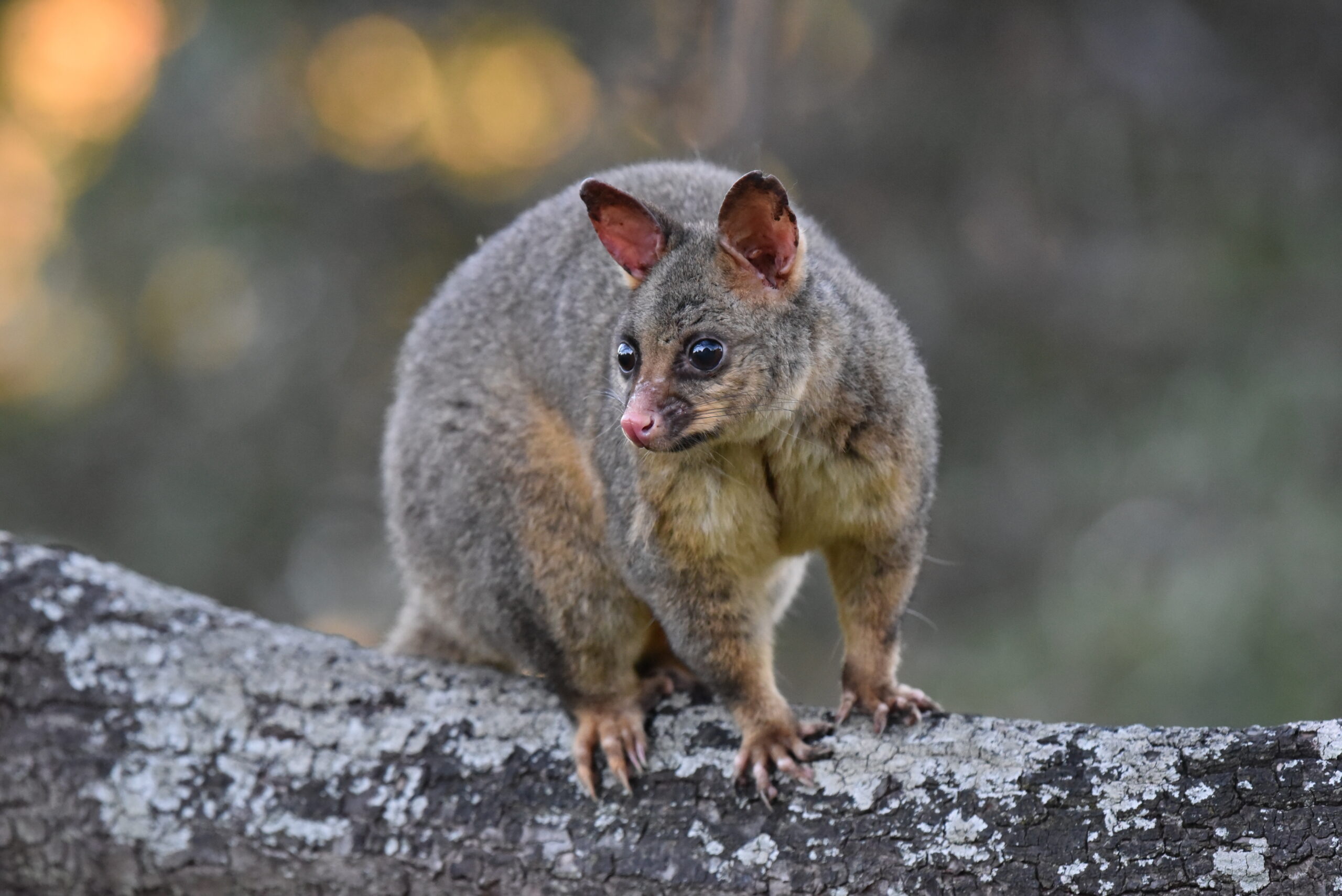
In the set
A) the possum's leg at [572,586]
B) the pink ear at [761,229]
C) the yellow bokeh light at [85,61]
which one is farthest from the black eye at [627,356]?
the yellow bokeh light at [85,61]

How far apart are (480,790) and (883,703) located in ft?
3.69

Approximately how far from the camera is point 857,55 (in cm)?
889

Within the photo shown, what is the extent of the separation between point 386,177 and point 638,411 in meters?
6.67

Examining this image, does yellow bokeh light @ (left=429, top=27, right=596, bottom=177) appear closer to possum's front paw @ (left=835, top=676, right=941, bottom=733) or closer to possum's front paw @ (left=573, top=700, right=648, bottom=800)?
possum's front paw @ (left=573, top=700, right=648, bottom=800)

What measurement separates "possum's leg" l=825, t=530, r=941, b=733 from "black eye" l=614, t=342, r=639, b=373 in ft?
2.87

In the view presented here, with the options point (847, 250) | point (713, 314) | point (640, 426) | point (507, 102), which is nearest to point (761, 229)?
point (713, 314)

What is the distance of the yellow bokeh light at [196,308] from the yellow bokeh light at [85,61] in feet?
3.30

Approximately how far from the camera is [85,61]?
9.29m

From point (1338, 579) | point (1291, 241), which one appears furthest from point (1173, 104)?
point (1338, 579)

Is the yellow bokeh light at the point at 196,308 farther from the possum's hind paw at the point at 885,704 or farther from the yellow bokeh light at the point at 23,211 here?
the possum's hind paw at the point at 885,704

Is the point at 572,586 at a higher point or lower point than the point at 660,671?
higher

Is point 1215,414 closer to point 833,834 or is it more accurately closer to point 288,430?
point 833,834

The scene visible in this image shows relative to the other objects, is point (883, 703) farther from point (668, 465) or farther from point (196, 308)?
point (196, 308)

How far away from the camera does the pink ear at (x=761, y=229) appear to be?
356 cm
